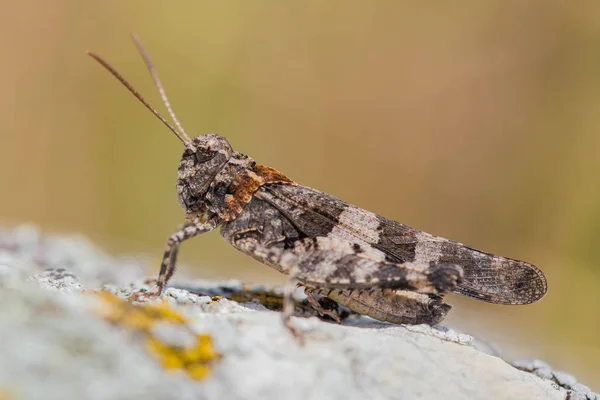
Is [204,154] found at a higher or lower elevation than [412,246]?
higher

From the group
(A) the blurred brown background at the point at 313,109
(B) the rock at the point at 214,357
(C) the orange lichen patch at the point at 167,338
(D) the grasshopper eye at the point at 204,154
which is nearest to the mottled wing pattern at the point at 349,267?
(B) the rock at the point at 214,357

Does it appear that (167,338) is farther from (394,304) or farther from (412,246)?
(412,246)

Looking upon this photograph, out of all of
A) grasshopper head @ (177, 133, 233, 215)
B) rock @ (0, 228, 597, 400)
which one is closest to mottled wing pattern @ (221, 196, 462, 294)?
rock @ (0, 228, 597, 400)

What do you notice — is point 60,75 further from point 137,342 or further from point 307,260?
point 137,342

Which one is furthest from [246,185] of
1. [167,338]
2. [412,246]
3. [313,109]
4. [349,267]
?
[313,109]

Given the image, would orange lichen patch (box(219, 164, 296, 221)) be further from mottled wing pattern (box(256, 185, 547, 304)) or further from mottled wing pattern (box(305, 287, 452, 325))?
mottled wing pattern (box(305, 287, 452, 325))
